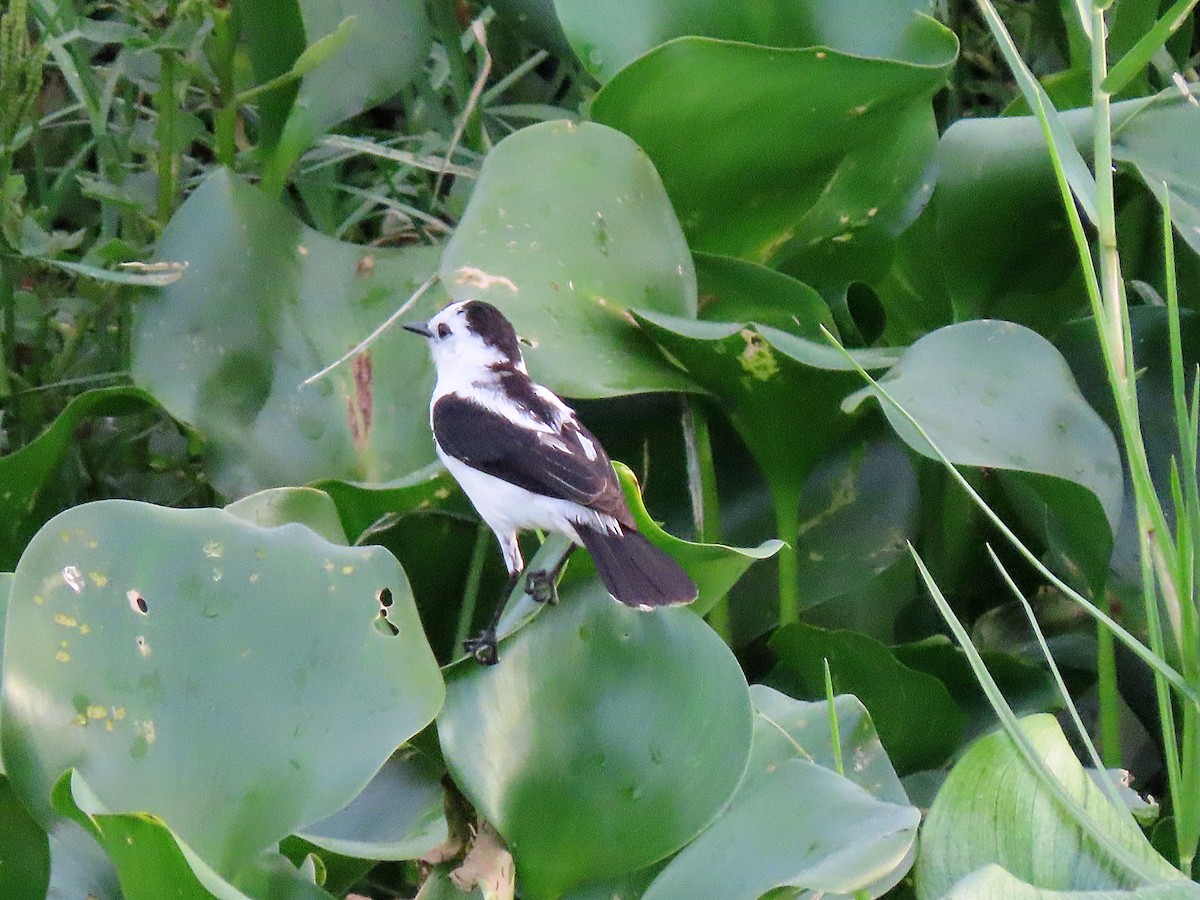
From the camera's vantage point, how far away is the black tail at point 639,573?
113cm

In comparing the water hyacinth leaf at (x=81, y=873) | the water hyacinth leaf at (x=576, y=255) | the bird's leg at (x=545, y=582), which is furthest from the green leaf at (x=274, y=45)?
the water hyacinth leaf at (x=81, y=873)

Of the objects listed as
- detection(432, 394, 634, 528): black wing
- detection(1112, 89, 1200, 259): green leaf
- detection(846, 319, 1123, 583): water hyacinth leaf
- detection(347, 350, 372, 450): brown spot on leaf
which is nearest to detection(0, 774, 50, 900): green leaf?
detection(432, 394, 634, 528): black wing

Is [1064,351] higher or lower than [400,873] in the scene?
higher

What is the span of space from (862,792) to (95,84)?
171 centimetres

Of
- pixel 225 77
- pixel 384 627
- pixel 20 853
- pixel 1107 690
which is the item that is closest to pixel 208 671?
pixel 384 627

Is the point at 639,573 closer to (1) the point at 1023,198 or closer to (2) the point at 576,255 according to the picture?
(2) the point at 576,255

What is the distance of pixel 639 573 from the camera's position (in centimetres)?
116

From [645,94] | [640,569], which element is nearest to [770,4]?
[645,94]

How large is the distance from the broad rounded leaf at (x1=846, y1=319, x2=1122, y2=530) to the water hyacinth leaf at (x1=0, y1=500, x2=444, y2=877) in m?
0.47

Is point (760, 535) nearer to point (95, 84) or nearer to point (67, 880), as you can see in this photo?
point (67, 880)

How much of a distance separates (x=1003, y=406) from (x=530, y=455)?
17.4 inches

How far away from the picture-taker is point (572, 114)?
7.54 ft

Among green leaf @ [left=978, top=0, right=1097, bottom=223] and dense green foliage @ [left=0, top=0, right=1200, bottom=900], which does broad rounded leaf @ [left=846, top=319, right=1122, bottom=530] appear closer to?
dense green foliage @ [left=0, top=0, right=1200, bottom=900]

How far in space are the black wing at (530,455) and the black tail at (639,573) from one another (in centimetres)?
7
